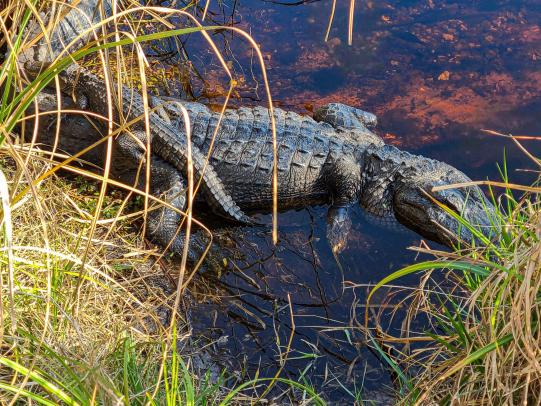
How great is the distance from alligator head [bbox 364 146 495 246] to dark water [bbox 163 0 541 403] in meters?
0.19

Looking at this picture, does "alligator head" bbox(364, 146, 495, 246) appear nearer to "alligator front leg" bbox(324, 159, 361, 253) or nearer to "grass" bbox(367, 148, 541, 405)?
"alligator front leg" bbox(324, 159, 361, 253)

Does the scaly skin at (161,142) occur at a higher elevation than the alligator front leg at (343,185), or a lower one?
higher

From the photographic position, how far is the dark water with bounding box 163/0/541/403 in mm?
3920

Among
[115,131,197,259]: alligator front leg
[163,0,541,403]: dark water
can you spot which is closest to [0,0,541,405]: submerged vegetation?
[163,0,541,403]: dark water

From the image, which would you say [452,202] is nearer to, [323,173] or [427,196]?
[427,196]

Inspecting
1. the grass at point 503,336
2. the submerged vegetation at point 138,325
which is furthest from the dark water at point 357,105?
the grass at point 503,336

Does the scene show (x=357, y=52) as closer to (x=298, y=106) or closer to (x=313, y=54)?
(x=313, y=54)

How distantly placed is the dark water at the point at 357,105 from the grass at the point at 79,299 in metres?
0.36

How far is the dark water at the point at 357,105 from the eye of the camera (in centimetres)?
392

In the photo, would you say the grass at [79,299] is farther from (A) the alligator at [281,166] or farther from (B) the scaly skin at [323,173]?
(B) the scaly skin at [323,173]

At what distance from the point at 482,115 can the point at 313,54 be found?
162 centimetres

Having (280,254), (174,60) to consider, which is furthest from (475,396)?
(174,60)

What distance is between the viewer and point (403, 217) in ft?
16.6

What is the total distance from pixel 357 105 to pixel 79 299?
10.8 ft
